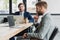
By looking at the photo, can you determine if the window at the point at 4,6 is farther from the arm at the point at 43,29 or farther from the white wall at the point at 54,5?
the arm at the point at 43,29

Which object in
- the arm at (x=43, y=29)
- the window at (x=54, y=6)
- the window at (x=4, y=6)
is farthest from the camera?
the window at (x=4, y=6)

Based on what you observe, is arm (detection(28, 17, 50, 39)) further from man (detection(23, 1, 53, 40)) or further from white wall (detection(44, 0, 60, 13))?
white wall (detection(44, 0, 60, 13))

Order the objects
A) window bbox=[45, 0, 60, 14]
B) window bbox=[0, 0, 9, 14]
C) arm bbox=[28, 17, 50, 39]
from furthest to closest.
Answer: window bbox=[0, 0, 9, 14] → window bbox=[45, 0, 60, 14] → arm bbox=[28, 17, 50, 39]

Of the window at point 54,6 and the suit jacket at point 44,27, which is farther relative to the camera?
the window at point 54,6

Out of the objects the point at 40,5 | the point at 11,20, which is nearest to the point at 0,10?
the point at 11,20

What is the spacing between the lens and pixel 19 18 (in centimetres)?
388

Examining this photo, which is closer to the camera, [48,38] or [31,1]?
[48,38]

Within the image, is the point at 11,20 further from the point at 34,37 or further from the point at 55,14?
the point at 55,14

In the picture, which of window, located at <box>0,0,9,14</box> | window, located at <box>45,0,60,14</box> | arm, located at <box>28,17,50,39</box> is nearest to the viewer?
arm, located at <box>28,17,50,39</box>

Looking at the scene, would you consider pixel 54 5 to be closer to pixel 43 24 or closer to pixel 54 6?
pixel 54 6

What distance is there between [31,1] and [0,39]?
5123 mm

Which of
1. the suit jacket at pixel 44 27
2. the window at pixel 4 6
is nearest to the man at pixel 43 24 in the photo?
the suit jacket at pixel 44 27

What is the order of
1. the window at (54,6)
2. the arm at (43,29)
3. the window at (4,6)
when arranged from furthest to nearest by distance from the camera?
the window at (4,6) → the window at (54,6) → the arm at (43,29)

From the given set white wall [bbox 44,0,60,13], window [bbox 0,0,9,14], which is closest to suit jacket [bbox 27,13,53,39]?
white wall [bbox 44,0,60,13]
